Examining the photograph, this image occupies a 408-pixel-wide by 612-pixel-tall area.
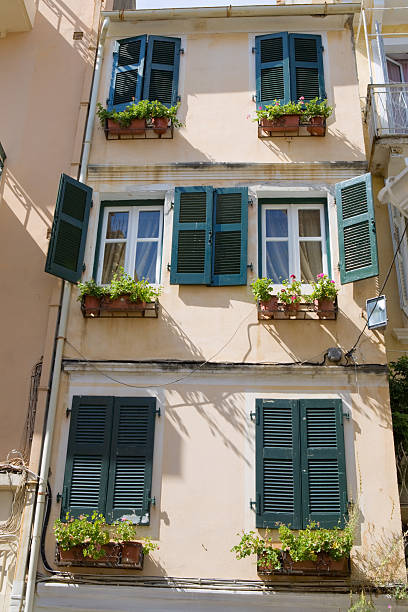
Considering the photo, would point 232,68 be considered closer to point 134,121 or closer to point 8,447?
point 134,121

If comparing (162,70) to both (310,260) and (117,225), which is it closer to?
(117,225)

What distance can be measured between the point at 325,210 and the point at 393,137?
1739 millimetres

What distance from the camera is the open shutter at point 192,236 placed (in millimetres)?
10375

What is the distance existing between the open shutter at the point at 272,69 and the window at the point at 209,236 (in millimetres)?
1860

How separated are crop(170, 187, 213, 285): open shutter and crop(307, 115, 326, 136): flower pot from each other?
73.9 inches

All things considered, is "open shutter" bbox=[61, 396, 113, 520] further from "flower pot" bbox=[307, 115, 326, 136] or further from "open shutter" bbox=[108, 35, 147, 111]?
"flower pot" bbox=[307, 115, 326, 136]

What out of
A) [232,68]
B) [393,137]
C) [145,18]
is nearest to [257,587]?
[393,137]

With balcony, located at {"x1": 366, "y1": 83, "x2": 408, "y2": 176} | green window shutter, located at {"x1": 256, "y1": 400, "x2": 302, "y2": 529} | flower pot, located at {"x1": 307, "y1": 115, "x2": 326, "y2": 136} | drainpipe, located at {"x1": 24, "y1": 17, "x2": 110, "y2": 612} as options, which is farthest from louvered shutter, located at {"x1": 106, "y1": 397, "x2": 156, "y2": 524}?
balcony, located at {"x1": 366, "y1": 83, "x2": 408, "y2": 176}

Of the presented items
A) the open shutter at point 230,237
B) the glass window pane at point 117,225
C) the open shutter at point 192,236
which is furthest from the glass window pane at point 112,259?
the open shutter at point 230,237

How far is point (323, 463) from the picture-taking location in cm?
910

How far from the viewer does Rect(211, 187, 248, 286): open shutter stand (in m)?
10.4

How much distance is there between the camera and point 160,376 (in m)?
9.80

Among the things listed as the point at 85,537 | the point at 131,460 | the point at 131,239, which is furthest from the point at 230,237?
the point at 85,537

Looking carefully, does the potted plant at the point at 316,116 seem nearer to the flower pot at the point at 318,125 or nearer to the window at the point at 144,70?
the flower pot at the point at 318,125
